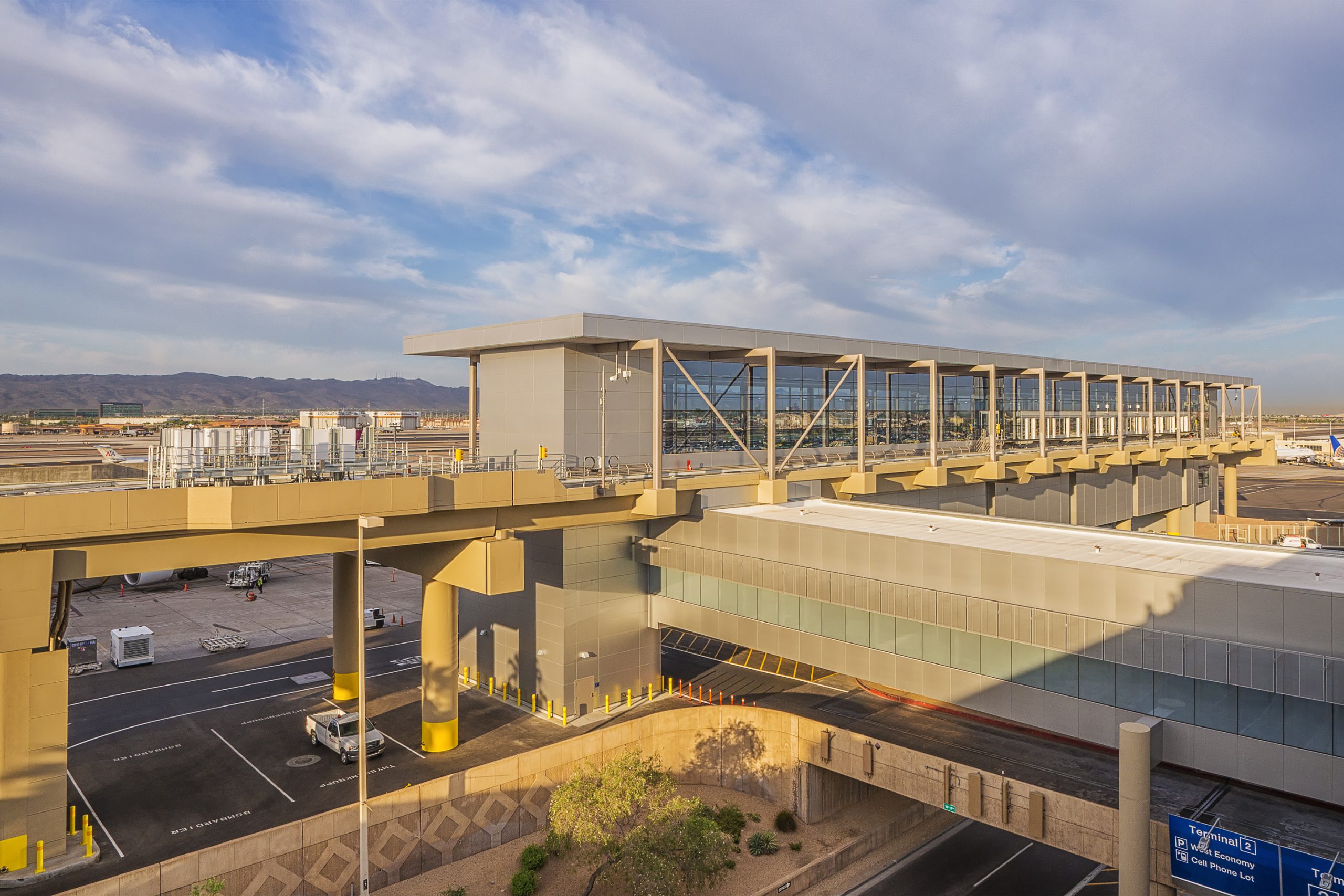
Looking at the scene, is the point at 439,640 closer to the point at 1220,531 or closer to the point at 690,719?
the point at 690,719

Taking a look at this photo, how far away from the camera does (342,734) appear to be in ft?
93.7

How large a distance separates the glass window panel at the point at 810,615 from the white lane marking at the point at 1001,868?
9.85 m

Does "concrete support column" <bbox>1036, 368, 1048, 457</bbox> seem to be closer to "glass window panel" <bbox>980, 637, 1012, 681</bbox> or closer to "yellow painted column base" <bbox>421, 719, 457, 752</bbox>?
"glass window panel" <bbox>980, 637, 1012, 681</bbox>

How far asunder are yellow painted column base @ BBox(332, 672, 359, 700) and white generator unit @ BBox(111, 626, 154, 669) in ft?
49.3

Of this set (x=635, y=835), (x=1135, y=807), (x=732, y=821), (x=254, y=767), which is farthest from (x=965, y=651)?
(x=254, y=767)

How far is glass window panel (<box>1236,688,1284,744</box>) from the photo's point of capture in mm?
18734

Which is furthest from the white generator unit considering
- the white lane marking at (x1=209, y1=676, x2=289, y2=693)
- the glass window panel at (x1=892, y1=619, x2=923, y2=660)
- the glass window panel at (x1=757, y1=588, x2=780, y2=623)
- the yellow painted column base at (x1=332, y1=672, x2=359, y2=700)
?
the glass window panel at (x1=892, y1=619, x2=923, y2=660)

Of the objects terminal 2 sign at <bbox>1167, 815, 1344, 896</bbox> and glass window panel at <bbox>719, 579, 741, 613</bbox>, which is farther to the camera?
glass window panel at <bbox>719, 579, 741, 613</bbox>

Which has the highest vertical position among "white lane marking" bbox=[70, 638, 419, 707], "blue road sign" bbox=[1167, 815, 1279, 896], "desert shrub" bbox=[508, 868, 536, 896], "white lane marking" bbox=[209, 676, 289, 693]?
"blue road sign" bbox=[1167, 815, 1279, 896]

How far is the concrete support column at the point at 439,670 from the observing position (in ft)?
91.8

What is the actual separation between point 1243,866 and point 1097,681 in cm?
529

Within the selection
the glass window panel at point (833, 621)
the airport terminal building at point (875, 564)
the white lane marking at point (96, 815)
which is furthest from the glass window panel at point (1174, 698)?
the white lane marking at point (96, 815)

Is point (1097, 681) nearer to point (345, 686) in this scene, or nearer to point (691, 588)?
point (691, 588)

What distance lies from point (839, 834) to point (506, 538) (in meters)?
16.6
